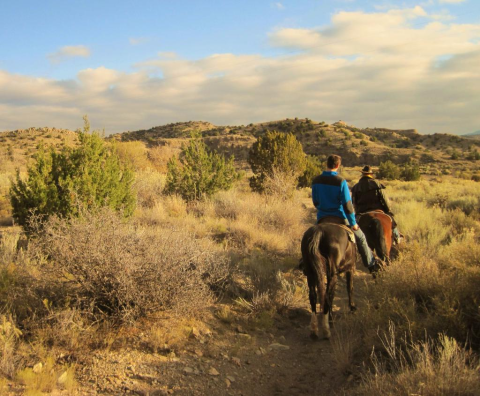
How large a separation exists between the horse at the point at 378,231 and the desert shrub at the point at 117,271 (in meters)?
3.72

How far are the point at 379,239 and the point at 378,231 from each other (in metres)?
0.16

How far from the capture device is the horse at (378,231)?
708cm

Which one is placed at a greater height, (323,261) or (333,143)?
(333,143)

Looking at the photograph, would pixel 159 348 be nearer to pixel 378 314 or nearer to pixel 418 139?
pixel 378 314

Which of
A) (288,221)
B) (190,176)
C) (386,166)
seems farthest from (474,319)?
(386,166)

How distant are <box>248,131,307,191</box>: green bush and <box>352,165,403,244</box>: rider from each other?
9.13 m

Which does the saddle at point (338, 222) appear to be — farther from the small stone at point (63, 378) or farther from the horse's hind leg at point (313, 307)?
the small stone at point (63, 378)

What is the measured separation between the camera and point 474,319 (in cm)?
423

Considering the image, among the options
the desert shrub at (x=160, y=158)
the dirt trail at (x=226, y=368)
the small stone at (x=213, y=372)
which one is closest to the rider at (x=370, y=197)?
the dirt trail at (x=226, y=368)

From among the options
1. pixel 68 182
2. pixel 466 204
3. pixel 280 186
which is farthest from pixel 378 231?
pixel 466 204

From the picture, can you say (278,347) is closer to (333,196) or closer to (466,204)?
(333,196)

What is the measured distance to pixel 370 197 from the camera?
7.59 meters

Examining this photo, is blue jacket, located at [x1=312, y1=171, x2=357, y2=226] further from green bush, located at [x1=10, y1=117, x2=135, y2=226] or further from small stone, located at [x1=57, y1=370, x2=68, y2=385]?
green bush, located at [x1=10, y1=117, x2=135, y2=226]

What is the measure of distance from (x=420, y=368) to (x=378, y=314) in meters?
1.48
